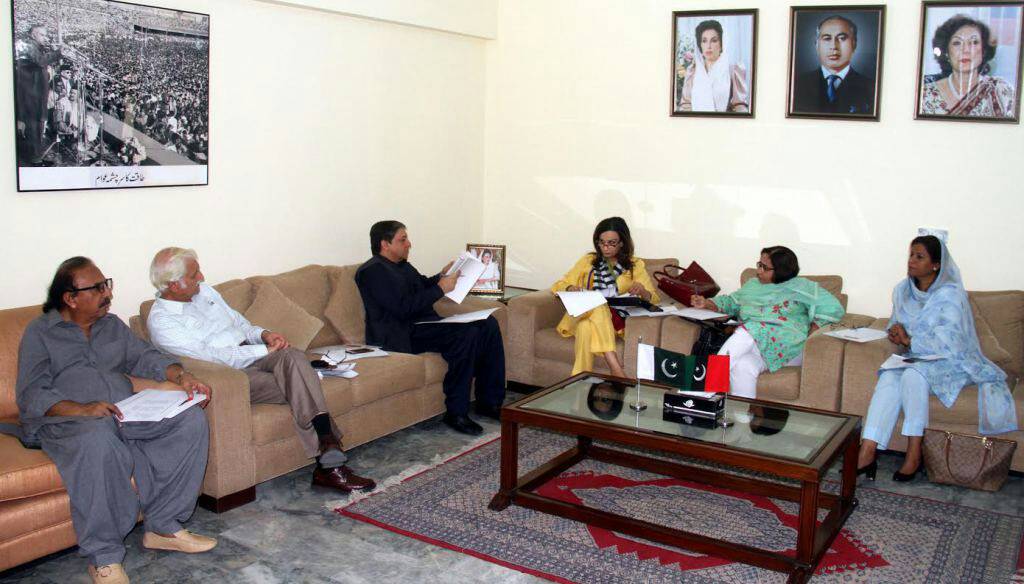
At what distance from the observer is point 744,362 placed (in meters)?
5.46

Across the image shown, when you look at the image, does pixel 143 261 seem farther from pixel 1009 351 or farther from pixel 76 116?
pixel 1009 351

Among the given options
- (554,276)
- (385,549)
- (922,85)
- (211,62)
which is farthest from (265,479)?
(922,85)

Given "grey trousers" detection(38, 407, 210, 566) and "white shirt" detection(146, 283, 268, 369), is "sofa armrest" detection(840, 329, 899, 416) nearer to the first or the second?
"white shirt" detection(146, 283, 268, 369)

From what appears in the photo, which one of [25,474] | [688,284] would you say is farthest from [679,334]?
[25,474]

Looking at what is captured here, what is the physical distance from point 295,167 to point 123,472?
2.54 m

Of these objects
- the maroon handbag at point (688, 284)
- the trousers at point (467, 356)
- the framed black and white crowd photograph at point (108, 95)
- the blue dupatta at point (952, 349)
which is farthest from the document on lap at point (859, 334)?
the framed black and white crowd photograph at point (108, 95)

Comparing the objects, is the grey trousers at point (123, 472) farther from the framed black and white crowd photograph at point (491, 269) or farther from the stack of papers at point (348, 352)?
the framed black and white crowd photograph at point (491, 269)

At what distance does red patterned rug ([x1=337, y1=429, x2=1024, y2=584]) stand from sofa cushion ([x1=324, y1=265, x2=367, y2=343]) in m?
1.11

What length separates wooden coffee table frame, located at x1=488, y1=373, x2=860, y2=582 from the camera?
3.77m

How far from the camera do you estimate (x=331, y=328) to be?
18.6 ft

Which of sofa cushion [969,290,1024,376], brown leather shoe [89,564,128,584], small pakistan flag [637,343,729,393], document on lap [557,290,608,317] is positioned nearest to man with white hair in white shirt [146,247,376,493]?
brown leather shoe [89,564,128,584]

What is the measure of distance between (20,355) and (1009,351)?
4.97 metres

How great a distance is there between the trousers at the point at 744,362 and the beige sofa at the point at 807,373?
0.05 metres

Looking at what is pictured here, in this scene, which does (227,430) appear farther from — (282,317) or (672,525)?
(672,525)
